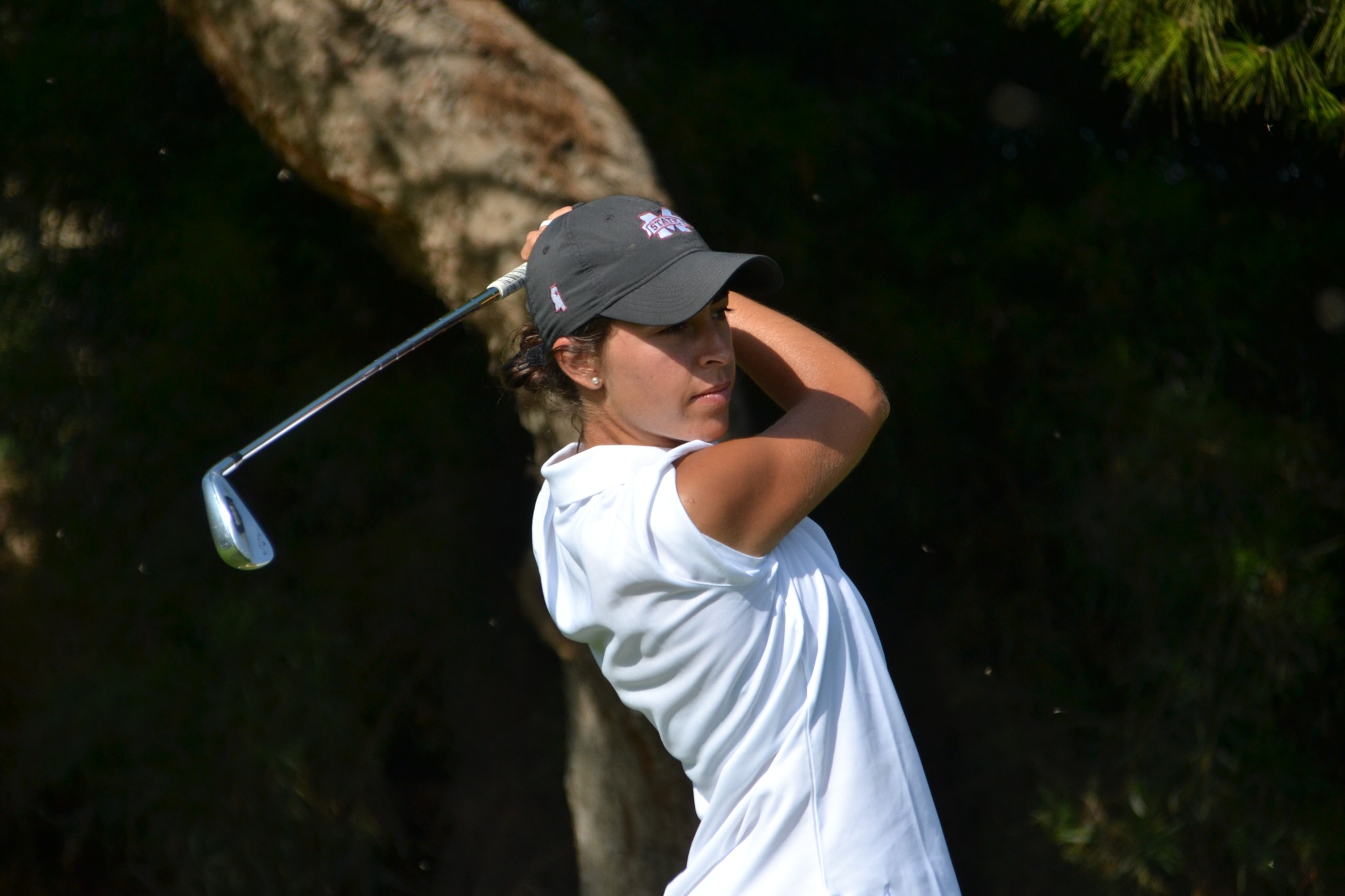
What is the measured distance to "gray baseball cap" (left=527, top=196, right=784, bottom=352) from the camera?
1.16 metres

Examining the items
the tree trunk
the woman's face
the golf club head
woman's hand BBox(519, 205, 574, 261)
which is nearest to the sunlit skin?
the woman's face

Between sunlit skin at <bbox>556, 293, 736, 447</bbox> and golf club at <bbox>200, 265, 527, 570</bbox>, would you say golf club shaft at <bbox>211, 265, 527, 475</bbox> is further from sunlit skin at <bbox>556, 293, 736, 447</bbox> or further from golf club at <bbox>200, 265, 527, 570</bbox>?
sunlit skin at <bbox>556, 293, 736, 447</bbox>

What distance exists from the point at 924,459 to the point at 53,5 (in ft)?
7.43

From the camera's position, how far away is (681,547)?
1.10 m

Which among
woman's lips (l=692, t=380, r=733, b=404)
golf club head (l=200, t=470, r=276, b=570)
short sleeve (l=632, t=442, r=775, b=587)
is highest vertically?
woman's lips (l=692, t=380, r=733, b=404)

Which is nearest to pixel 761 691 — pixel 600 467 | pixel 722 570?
pixel 722 570

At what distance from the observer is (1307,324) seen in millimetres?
2953

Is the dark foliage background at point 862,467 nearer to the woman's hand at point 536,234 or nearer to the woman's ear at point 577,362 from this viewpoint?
the woman's hand at point 536,234

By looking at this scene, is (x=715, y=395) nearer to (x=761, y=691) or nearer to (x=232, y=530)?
(x=761, y=691)

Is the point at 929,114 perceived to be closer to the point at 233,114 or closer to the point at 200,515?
the point at 233,114

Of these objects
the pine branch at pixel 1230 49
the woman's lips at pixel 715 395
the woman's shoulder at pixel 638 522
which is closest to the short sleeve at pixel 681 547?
the woman's shoulder at pixel 638 522

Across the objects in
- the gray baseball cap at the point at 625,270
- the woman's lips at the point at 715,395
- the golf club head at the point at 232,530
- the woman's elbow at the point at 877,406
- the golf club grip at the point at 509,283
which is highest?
the gray baseball cap at the point at 625,270

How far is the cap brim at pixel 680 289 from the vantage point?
1.15 m

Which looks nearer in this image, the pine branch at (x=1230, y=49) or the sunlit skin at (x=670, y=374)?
the sunlit skin at (x=670, y=374)
